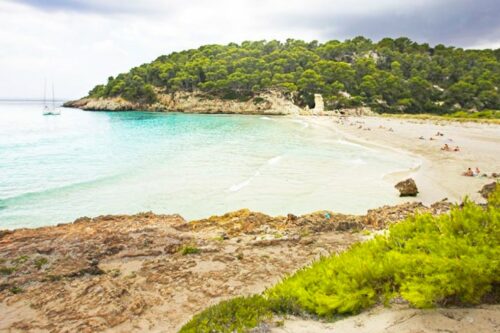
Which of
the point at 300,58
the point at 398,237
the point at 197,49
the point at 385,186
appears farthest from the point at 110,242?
the point at 197,49

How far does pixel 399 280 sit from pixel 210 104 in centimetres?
9281

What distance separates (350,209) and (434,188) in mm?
5153

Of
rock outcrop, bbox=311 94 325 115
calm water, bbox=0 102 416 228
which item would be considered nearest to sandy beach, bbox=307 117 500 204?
calm water, bbox=0 102 416 228

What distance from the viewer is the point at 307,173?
19641mm

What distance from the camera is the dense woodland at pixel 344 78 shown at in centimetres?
8619

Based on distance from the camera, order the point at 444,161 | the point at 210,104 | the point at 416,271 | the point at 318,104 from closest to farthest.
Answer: the point at 416,271, the point at 444,161, the point at 318,104, the point at 210,104

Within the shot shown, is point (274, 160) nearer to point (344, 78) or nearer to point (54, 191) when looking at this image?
point (54, 191)

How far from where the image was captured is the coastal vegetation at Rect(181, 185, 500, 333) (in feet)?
11.3

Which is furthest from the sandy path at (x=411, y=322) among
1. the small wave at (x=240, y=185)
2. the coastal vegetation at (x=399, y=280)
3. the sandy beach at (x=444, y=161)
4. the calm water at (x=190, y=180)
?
the small wave at (x=240, y=185)

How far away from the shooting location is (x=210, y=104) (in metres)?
93.9

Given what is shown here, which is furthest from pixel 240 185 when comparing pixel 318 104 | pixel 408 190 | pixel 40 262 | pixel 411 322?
pixel 318 104

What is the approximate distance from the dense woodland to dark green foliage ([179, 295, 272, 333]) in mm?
85710

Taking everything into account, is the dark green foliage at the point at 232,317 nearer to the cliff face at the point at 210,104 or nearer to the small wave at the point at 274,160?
the small wave at the point at 274,160

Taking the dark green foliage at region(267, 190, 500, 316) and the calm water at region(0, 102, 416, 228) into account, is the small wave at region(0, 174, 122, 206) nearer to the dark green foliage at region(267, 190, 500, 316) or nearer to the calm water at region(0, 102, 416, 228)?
the calm water at region(0, 102, 416, 228)
